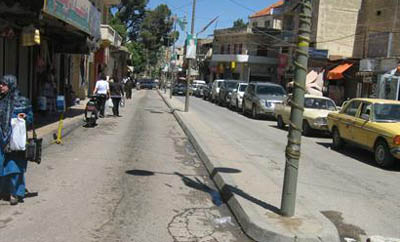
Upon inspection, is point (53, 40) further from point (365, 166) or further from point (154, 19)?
point (154, 19)

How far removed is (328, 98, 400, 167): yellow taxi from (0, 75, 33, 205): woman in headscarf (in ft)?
26.6

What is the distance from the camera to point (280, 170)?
10.4 metres

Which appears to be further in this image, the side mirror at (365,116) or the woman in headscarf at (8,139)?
the side mirror at (365,116)

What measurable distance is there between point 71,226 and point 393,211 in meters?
4.74

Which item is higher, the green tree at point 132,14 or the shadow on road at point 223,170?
the green tree at point 132,14

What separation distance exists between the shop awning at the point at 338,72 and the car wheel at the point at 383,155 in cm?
2519

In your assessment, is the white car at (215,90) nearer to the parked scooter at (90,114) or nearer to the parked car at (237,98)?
the parked car at (237,98)

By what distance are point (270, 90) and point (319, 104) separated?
735 cm

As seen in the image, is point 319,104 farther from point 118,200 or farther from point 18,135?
point 18,135

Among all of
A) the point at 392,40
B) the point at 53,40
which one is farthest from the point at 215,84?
the point at 53,40

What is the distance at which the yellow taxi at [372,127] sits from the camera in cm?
1144

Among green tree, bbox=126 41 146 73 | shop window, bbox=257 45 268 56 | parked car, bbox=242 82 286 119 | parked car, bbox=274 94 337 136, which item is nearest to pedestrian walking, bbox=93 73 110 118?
parked car, bbox=274 94 337 136

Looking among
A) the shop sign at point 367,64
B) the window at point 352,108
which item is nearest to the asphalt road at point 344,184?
the window at point 352,108

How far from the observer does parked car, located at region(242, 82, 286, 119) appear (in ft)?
80.0
